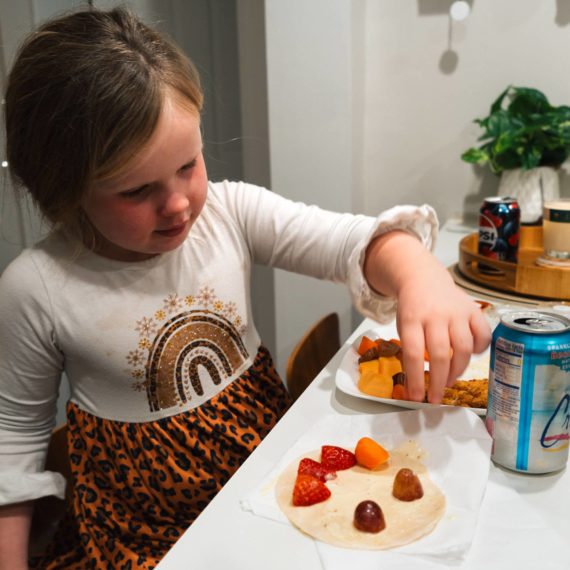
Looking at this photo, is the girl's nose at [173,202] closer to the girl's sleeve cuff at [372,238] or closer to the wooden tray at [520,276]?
the girl's sleeve cuff at [372,238]

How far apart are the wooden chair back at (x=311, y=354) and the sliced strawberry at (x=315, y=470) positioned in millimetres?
484

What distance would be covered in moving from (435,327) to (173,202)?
361 millimetres

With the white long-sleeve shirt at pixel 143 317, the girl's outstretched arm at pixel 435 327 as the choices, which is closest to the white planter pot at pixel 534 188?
the white long-sleeve shirt at pixel 143 317

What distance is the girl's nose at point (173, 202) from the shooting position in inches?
30.1

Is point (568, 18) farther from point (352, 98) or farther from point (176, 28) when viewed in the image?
point (176, 28)

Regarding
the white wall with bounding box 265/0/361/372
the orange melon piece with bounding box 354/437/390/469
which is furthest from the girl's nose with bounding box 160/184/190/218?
the white wall with bounding box 265/0/361/372

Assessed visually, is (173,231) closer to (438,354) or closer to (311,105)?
(438,354)

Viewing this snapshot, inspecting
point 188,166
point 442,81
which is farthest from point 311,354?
point 442,81

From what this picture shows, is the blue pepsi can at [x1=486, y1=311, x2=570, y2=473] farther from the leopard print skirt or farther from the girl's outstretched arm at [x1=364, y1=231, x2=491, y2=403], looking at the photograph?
the leopard print skirt

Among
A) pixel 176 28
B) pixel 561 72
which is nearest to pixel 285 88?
pixel 176 28

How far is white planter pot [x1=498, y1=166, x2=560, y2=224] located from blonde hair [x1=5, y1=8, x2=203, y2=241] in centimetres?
118

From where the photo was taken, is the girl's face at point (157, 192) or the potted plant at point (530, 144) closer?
the girl's face at point (157, 192)

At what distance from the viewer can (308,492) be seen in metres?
0.57

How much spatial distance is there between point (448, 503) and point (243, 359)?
0.46 meters
